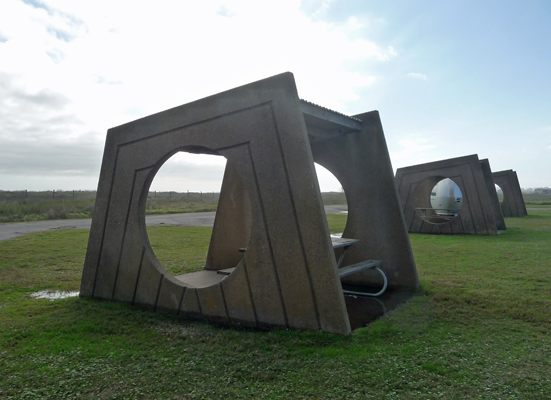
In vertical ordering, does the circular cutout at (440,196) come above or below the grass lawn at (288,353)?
above

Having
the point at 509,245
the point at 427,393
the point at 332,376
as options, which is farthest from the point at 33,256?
the point at 509,245

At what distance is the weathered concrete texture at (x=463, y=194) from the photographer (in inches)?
632

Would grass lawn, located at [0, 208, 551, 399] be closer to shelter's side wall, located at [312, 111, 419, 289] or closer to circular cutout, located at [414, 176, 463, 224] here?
shelter's side wall, located at [312, 111, 419, 289]

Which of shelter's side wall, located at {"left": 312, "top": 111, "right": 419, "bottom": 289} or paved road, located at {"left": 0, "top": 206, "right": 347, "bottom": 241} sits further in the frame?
paved road, located at {"left": 0, "top": 206, "right": 347, "bottom": 241}

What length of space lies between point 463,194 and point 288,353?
1494 cm

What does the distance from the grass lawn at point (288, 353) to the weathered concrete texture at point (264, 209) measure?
327 mm

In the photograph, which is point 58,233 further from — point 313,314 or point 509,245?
point 509,245

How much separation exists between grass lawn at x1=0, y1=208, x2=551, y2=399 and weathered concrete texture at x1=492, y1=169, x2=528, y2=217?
2135 centimetres

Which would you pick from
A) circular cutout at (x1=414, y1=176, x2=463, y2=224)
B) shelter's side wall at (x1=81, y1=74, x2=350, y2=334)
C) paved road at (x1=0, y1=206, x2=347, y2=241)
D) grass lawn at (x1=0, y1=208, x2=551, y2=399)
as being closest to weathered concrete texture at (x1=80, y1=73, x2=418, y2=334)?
shelter's side wall at (x1=81, y1=74, x2=350, y2=334)

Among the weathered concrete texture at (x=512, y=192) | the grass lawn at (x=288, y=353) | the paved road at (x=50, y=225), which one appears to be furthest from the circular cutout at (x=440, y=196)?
the grass lawn at (x=288, y=353)

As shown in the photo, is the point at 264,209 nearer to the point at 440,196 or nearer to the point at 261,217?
the point at 261,217

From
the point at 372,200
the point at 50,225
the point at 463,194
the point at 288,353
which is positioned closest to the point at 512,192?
the point at 463,194

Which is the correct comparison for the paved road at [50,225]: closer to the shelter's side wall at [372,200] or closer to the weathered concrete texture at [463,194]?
the weathered concrete texture at [463,194]

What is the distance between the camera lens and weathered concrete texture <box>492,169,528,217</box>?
25266mm
